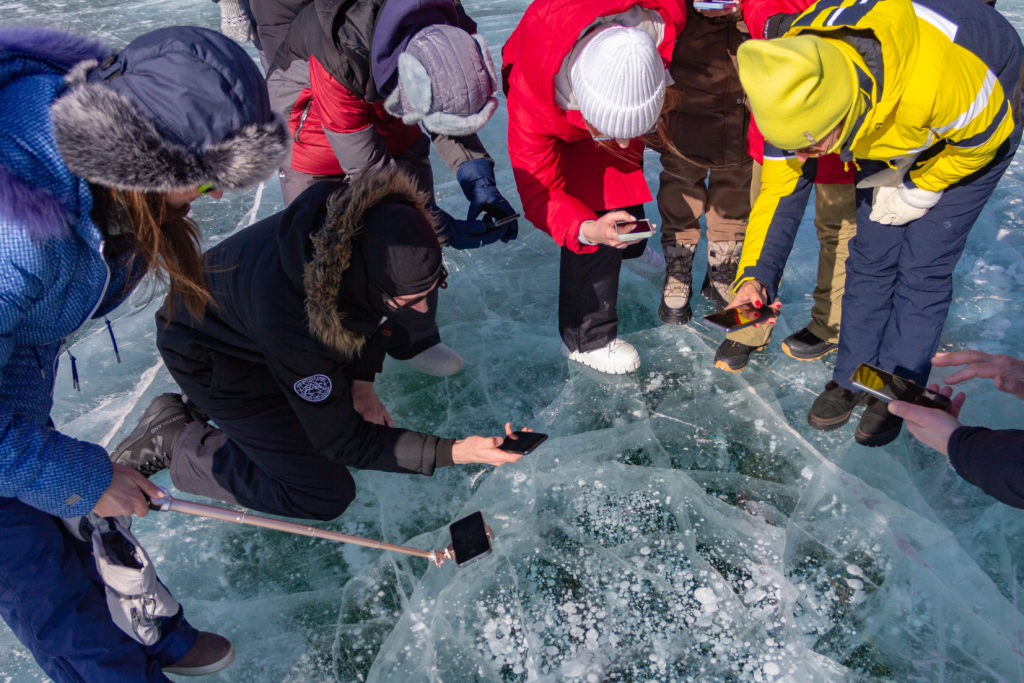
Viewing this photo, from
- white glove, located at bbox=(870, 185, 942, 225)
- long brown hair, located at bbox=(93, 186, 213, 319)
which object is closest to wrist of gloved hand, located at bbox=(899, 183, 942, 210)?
white glove, located at bbox=(870, 185, 942, 225)

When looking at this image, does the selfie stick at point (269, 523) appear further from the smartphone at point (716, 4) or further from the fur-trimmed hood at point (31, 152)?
the smartphone at point (716, 4)

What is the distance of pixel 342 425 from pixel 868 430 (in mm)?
1688

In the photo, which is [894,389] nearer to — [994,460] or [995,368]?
[995,368]

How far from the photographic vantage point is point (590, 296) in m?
2.55

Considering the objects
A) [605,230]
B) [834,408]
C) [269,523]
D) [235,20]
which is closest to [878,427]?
[834,408]

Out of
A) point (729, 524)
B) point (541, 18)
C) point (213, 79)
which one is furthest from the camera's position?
point (729, 524)

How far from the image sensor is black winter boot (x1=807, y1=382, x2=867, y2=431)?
232 centimetres

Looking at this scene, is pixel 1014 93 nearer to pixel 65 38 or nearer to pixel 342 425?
pixel 342 425

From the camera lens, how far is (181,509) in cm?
167

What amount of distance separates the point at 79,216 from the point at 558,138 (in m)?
1.44

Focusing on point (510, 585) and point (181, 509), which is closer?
point (181, 509)

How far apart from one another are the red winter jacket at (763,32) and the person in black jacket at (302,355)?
121 centimetres

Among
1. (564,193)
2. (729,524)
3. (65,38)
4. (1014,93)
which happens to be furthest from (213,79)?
(1014,93)

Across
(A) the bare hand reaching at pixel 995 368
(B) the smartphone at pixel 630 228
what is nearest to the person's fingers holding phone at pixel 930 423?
(A) the bare hand reaching at pixel 995 368
